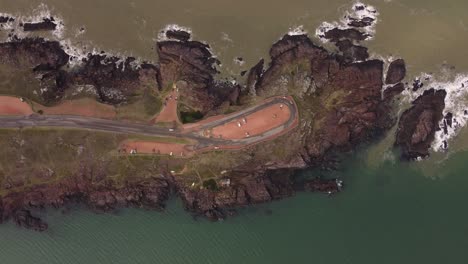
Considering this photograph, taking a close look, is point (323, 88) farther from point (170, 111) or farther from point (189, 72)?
point (170, 111)

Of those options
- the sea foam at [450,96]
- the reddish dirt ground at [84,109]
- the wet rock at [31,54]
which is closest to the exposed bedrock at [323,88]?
the sea foam at [450,96]

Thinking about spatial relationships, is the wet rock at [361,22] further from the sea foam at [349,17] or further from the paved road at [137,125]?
the paved road at [137,125]

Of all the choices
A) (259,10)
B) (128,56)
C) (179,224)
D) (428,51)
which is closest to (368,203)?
(428,51)

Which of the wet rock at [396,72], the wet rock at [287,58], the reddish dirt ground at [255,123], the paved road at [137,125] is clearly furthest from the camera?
the wet rock at [396,72]

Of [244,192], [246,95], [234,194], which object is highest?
[246,95]

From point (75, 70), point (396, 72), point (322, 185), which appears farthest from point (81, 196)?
point (396, 72)

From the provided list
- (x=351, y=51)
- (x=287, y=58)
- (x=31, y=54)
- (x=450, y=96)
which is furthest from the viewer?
(x=450, y=96)

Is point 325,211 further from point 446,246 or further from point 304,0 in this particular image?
point 304,0
